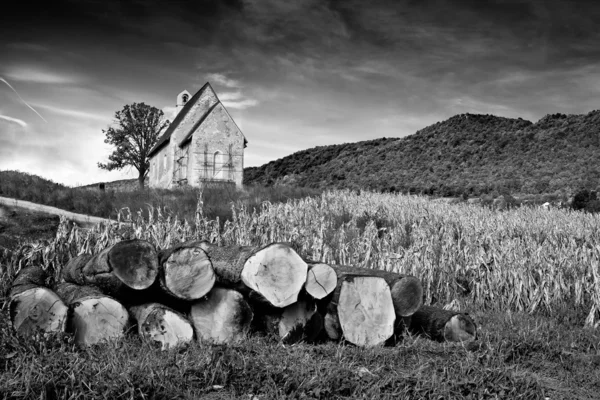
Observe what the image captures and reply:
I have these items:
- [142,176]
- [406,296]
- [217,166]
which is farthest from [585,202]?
[142,176]

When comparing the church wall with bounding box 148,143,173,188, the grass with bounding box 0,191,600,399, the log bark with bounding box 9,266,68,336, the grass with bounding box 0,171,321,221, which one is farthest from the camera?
the church wall with bounding box 148,143,173,188

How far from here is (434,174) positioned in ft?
220

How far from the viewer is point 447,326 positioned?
6.11 meters

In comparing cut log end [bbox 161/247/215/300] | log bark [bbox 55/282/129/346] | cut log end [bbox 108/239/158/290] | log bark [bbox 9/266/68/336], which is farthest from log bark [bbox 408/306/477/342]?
log bark [bbox 9/266/68/336]

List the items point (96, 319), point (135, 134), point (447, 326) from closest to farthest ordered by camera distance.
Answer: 1. point (96, 319)
2. point (447, 326)
3. point (135, 134)

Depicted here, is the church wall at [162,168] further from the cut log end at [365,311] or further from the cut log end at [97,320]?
the cut log end at [365,311]

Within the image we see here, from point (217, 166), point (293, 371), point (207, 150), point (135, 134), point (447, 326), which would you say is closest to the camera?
point (293, 371)

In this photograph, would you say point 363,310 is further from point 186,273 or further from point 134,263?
point 134,263

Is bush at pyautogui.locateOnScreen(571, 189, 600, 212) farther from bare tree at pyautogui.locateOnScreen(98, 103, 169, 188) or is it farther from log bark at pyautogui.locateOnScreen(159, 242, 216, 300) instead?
bare tree at pyautogui.locateOnScreen(98, 103, 169, 188)

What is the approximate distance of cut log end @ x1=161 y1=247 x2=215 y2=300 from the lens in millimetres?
5598

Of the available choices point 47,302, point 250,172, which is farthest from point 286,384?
point 250,172

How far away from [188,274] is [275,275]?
3.30 ft

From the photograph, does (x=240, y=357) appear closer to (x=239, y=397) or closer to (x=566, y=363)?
(x=239, y=397)

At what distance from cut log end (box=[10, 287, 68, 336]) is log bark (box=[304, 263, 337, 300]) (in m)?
2.72
